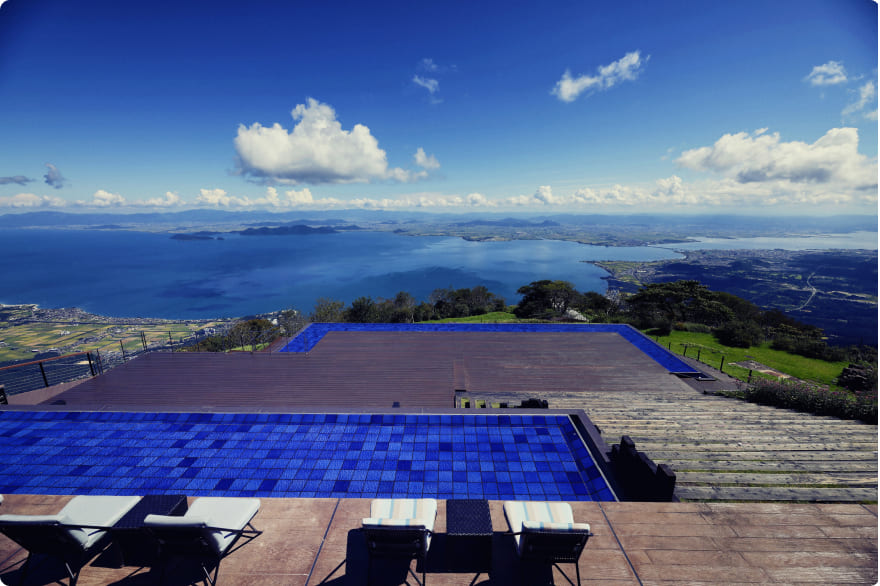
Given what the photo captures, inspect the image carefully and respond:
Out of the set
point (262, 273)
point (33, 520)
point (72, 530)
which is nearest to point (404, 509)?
point (72, 530)

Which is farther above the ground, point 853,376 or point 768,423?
point 768,423

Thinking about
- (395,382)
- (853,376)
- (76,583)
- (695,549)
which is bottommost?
(853,376)

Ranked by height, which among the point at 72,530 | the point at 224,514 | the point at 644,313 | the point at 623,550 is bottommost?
the point at 644,313

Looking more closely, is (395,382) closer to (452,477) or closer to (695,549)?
(452,477)

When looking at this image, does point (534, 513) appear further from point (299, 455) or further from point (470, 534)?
point (299, 455)

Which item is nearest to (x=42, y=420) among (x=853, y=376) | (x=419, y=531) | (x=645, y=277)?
(x=419, y=531)

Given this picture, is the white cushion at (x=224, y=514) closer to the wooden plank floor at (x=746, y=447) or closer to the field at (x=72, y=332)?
the wooden plank floor at (x=746, y=447)

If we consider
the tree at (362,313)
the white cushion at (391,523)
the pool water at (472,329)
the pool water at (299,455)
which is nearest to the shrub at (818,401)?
the pool water at (472,329)
